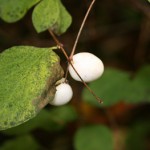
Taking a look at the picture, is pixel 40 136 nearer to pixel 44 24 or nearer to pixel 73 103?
pixel 73 103

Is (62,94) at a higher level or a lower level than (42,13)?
lower

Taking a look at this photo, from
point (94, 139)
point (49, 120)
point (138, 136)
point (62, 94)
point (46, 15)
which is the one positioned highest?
point (46, 15)

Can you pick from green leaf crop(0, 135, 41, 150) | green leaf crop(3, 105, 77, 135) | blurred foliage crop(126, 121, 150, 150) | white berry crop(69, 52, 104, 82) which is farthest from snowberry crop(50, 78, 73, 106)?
blurred foliage crop(126, 121, 150, 150)

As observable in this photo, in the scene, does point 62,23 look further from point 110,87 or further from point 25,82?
point 110,87

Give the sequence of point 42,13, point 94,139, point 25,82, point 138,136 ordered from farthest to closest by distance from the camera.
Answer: point 138,136 < point 94,139 < point 42,13 < point 25,82

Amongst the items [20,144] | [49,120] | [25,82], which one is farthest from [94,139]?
[25,82]

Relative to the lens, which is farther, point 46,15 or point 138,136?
point 138,136

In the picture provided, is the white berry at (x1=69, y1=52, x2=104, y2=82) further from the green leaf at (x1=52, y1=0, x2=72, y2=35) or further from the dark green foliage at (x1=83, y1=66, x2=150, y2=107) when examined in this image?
the dark green foliage at (x1=83, y1=66, x2=150, y2=107)

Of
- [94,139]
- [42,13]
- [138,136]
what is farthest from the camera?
[138,136]

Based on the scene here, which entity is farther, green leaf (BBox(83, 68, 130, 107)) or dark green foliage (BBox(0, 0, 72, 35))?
green leaf (BBox(83, 68, 130, 107))
